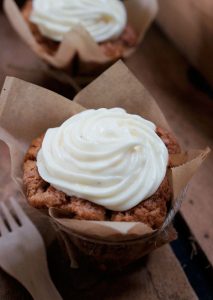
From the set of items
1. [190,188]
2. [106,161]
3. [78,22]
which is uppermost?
[106,161]

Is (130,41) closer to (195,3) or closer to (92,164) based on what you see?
(195,3)

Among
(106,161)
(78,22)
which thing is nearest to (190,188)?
(106,161)

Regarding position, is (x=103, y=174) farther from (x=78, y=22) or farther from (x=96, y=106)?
(x=78, y=22)

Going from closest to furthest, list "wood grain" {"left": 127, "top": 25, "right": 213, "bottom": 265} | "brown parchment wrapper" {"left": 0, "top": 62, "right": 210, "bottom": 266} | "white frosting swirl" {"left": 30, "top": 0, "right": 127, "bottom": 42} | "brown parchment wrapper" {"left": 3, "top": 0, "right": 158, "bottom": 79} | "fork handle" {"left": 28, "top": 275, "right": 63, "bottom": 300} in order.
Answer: "brown parchment wrapper" {"left": 0, "top": 62, "right": 210, "bottom": 266} → "fork handle" {"left": 28, "top": 275, "right": 63, "bottom": 300} → "wood grain" {"left": 127, "top": 25, "right": 213, "bottom": 265} → "brown parchment wrapper" {"left": 3, "top": 0, "right": 158, "bottom": 79} → "white frosting swirl" {"left": 30, "top": 0, "right": 127, "bottom": 42}

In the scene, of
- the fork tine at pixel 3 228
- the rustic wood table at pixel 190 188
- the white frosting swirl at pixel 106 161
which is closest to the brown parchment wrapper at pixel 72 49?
the rustic wood table at pixel 190 188

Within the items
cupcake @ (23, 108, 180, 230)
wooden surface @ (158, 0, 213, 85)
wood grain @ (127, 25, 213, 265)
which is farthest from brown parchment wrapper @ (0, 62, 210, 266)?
wooden surface @ (158, 0, 213, 85)

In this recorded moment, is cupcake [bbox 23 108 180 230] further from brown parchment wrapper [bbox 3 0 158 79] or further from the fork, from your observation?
brown parchment wrapper [bbox 3 0 158 79]
